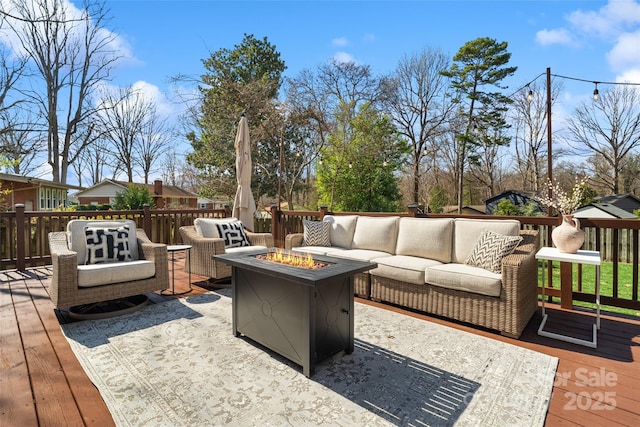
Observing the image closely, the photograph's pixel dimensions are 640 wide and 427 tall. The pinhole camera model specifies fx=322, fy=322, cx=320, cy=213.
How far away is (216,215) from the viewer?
24.9 feet

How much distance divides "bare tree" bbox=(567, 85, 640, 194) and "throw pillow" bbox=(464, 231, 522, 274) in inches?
784

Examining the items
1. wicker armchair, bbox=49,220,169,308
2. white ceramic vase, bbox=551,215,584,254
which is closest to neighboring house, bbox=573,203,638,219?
white ceramic vase, bbox=551,215,584,254

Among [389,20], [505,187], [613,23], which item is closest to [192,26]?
[389,20]

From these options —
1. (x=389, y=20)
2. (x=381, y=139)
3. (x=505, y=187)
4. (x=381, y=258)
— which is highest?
(x=389, y=20)

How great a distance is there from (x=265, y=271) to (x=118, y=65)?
17125 mm

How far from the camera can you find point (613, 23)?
31.0ft

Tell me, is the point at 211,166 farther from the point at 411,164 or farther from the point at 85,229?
the point at 85,229

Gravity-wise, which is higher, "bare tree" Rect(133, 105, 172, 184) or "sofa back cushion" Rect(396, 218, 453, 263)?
"bare tree" Rect(133, 105, 172, 184)

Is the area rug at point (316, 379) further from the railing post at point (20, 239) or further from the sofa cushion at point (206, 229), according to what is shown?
the railing post at point (20, 239)

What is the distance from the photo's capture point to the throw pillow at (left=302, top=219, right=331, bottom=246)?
4.79 m

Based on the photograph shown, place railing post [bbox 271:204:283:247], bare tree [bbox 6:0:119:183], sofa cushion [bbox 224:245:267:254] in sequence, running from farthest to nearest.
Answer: bare tree [bbox 6:0:119:183] → railing post [bbox 271:204:283:247] → sofa cushion [bbox 224:245:267:254]

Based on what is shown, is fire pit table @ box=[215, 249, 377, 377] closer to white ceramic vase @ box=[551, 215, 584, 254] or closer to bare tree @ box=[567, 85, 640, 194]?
white ceramic vase @ box=[551, 215, 584, 254]

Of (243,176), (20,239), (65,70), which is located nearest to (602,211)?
(243,176)

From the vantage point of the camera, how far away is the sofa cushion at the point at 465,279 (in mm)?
2859
